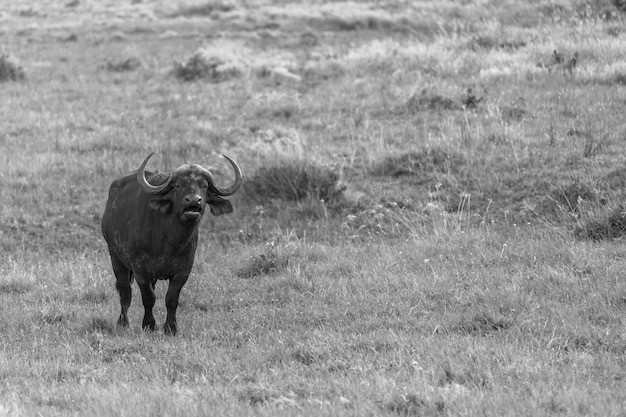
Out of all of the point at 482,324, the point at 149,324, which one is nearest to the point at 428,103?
the point at 482,324

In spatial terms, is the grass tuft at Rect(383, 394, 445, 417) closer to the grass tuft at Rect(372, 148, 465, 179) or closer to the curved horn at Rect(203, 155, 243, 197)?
the curved horn at Rect(203, 155, 243, 197)

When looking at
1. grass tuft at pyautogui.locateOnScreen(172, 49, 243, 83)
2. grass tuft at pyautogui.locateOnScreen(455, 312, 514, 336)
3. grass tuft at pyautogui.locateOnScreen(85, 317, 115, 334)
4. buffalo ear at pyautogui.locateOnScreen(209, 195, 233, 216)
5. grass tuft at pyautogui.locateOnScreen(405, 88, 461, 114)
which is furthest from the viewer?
grass tuft at pyautogui.locateOnScreen(172, 49, 243, 83)

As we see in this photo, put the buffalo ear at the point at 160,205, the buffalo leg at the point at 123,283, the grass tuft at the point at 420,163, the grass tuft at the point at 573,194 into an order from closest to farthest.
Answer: the buffalo ear at the point at 160,205
the buffalo leg at the point at 123,283
the grass tuft at the point at 573,194
the grass tuft at the point at 420,163

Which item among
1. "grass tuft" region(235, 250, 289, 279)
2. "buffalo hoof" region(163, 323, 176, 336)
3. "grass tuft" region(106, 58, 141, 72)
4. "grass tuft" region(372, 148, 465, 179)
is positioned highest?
"grass tuft" region(372, 148, 465, 179)

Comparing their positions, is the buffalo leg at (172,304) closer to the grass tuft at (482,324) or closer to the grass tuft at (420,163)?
the grass tuft at (482,324)

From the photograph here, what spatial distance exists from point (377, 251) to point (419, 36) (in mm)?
14107

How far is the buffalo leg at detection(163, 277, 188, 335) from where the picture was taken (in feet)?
28.4

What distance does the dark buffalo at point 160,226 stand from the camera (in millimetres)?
8375

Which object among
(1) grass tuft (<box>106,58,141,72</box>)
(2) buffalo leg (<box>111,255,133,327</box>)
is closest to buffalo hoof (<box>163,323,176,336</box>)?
(2) buffalo leg (<box>111,255,133,327</box>)

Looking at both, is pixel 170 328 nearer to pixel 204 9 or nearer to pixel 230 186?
pixel 230 186

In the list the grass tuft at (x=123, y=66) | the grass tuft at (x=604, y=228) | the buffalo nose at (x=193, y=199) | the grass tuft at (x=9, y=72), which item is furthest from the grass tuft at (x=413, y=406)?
the grass tuft at (x=123, y=66)

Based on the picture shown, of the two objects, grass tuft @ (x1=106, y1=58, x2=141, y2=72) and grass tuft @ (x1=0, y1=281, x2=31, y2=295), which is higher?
grass tuft @ (x1=0, y1=281, x2=31, y2=295)

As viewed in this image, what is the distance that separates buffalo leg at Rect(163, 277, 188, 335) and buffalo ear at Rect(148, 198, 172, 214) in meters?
0.71

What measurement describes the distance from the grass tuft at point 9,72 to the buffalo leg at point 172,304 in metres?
14.8
